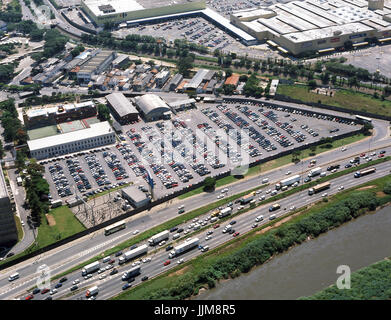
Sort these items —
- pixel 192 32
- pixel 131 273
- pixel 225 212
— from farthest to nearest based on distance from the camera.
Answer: pixel 192 32, pixel 225 212, pixel 131 273

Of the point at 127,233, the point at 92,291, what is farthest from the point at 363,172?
the point at 92,291

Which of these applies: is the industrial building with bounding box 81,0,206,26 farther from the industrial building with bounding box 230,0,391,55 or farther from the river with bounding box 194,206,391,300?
the river with bounding box 194,206,391,300

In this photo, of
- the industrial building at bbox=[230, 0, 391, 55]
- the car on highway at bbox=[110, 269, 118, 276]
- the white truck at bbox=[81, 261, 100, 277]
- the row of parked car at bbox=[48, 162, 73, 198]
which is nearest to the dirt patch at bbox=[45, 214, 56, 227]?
the row of parked car at bbox=[48, 162, 73, 198]

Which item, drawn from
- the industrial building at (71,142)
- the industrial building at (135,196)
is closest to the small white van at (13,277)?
the industrial building at (135,196)

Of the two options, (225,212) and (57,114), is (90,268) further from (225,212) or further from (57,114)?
(57,114)

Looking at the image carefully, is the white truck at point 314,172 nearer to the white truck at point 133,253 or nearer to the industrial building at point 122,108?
the white truck at point 133,253
